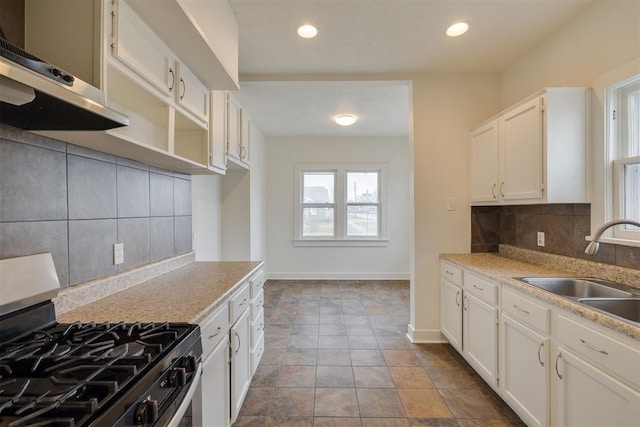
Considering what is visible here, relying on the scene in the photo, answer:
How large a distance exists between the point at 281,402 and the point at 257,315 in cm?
61

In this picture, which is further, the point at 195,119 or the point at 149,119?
the point at 195,119

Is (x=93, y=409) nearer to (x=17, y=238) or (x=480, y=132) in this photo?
(x=17, y=238)

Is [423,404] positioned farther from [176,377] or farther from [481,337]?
[176,377]

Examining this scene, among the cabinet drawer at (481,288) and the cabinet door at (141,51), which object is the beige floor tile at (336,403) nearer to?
the cabinet drawer at (481,288)

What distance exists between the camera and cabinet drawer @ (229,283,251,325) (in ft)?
5.61

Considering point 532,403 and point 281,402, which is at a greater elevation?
point 532,403

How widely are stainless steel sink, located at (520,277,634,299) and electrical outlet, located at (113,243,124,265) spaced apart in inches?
95.9

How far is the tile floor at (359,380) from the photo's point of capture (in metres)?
1.95

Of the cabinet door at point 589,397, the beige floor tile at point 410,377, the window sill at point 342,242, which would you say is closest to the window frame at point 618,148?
the cabinet door at point 589,397

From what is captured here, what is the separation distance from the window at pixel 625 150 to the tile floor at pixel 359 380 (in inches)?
57.5

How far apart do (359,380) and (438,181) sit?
6.44ft

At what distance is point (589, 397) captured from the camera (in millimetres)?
1336

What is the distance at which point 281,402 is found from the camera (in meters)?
2.10

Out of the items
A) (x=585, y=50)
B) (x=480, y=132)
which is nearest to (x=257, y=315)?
(x=480, y=132)
